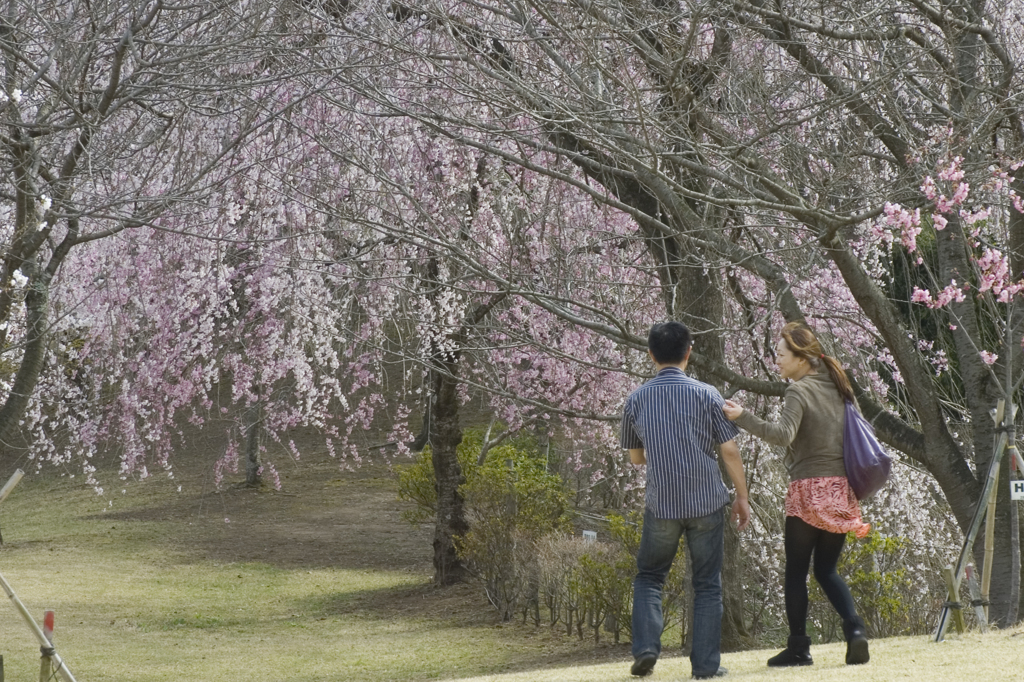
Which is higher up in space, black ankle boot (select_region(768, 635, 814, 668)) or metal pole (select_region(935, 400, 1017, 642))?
metal pole (select_region(935, 400, 1017, 642))

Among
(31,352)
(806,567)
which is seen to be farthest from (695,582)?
(31,352)

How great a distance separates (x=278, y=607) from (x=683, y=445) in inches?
355

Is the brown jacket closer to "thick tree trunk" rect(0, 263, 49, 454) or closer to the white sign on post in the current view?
the white sign on post

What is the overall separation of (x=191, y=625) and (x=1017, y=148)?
8.99 meters

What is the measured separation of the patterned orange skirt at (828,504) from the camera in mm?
→ 4512

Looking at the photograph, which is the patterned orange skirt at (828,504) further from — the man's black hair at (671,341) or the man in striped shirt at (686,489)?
the man's black hair at (671,341)

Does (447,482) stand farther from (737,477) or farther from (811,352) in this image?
(737,477)

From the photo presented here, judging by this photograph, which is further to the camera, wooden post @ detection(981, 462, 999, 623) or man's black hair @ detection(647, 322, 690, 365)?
wooden post @ detection(981, 462, 999, 623)

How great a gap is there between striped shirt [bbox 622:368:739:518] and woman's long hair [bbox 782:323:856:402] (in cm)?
45

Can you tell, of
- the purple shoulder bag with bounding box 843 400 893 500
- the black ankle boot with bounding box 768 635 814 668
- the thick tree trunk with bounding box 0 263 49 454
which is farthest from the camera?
the thick tree trunk with bounding box 0 263 49 454

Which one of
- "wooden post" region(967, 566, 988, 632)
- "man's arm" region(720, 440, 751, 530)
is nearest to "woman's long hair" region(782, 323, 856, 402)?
"man's arm" region(720, 440, 751, 530)

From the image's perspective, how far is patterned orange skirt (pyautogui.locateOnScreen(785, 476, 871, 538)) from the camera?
451cm

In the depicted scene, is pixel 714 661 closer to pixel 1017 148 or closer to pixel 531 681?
pixel 531 681

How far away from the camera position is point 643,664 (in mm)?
4555
